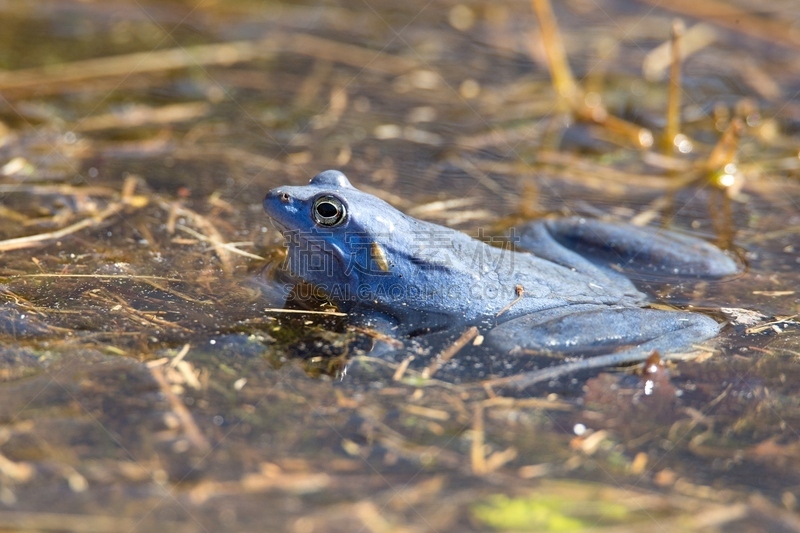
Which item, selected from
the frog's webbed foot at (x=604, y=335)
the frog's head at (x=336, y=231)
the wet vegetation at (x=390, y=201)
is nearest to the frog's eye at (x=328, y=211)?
the frog's head at (x=336, y=231)

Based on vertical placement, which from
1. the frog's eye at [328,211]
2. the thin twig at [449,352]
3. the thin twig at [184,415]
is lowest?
the thin twig at [184,415]

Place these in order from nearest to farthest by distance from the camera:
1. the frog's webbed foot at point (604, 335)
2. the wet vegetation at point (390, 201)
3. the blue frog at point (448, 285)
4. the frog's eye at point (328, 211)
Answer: the wet vegetation at point (390, 201), the frog's webbed foot at point (604, 335), the blue frog at point (448, 285), the frog's eye at point (328, 211)

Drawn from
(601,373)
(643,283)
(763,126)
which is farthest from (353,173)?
(763,126)

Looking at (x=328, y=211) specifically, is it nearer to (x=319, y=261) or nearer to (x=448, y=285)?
(x=319, y=261)

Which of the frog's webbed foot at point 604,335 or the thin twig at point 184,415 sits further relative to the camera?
the frog's webbed foot at point 604,335

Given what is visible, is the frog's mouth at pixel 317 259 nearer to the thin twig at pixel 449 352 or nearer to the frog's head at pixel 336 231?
the frog's head at pixel 336 231

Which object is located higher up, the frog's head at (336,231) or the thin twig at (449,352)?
the frog's head at (336,231)

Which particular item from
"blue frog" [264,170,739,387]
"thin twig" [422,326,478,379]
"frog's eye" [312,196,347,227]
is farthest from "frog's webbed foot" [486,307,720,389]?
"frog's eye" [312,196,347,227]
